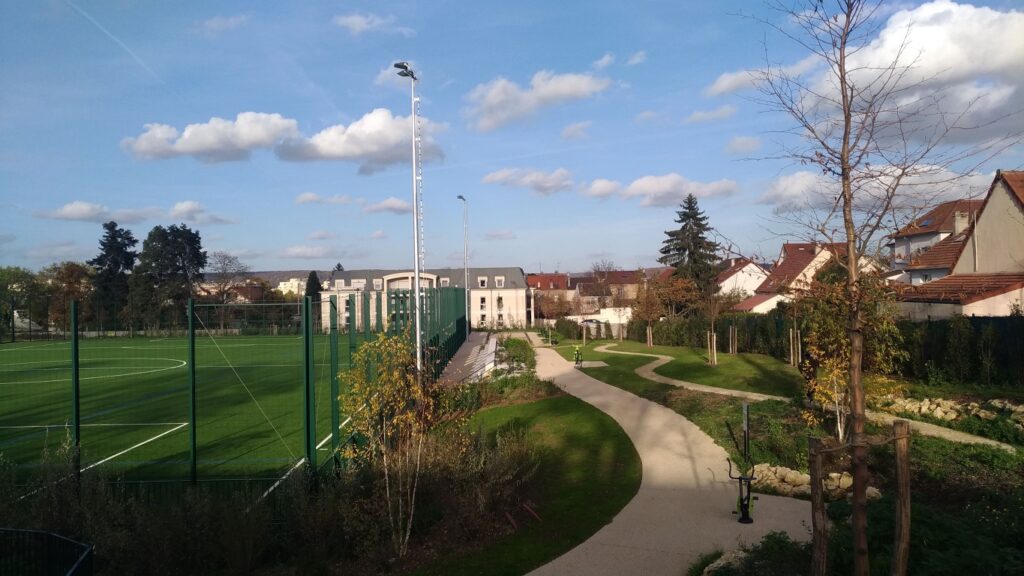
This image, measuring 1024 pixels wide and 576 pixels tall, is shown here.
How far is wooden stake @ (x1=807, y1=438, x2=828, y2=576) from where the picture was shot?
414cm

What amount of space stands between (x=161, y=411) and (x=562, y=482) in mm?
12775

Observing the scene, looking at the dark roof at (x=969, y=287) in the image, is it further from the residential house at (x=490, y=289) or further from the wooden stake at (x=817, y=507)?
the residential house at (x=490, y=289)

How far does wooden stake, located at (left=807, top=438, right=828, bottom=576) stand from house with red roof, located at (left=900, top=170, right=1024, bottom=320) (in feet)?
56.3

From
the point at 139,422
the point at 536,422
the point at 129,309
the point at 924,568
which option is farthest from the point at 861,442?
the point at 129,309

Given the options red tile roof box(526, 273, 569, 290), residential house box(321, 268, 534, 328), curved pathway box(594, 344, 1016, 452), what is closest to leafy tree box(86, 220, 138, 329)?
residential house box(321, 268, 534, 328)

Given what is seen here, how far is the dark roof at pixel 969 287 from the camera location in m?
19.6

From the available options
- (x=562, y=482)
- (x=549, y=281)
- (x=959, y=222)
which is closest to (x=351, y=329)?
(x=562, y=482)

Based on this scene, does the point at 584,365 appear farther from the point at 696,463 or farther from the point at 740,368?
the point at 696,463

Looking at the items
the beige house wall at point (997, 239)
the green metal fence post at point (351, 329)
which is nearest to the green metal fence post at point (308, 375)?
the green metal fence post at point (351, 329)

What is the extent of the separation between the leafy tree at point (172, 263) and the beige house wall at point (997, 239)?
37.6 m

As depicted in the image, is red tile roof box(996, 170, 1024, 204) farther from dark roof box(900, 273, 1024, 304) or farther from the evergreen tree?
the evergreen tree

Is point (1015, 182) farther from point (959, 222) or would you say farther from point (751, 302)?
point (751, 302)

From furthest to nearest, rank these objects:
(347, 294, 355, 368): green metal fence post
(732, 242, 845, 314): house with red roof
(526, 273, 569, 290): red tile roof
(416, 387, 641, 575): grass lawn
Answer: (526, 273, 569, 290): red tile roof → (347, 294, 355, 368): green metal fence post → (416, 387, 641, 575): grass lawn → (732, 242, 845, 314): house with red roof

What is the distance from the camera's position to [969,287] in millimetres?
20594
